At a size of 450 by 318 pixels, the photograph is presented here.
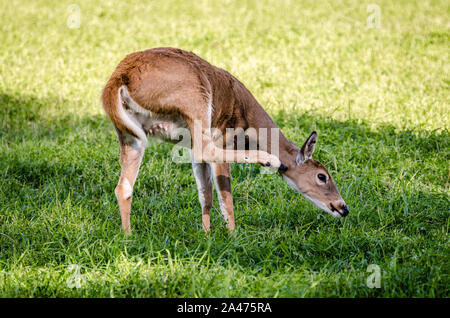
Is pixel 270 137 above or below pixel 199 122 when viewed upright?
below

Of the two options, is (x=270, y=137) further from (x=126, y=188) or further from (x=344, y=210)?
(x=126, y=188)

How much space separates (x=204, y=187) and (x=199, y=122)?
0.87 meters

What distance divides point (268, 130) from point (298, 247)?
105cm

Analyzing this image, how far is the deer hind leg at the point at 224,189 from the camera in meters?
4.69

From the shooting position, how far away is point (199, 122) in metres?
4.16

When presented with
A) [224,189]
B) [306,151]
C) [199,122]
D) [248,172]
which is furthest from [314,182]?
[248,172]

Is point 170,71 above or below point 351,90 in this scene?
above

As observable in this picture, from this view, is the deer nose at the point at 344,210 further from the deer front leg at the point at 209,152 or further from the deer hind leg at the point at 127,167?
the deer hind leg at the point at 127,167

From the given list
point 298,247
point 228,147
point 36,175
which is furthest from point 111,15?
point 298,247

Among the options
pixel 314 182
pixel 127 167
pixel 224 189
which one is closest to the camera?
pixel 127 167

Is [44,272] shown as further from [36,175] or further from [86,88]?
[86,88]

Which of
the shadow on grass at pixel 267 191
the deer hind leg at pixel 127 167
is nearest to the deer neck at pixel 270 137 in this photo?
the shadow on grass at pixel 267 191

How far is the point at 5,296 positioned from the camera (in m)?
3.41

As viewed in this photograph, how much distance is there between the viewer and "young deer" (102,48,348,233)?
13.5 ft
